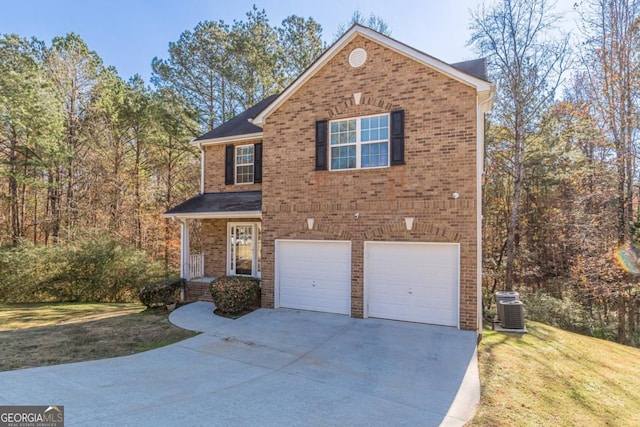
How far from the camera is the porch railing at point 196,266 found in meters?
13.2

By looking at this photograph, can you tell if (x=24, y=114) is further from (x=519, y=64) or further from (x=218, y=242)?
(x=519, y=64)

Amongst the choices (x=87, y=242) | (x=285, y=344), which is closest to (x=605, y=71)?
(x=285, y=344)

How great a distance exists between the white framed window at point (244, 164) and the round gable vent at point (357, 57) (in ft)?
17.5

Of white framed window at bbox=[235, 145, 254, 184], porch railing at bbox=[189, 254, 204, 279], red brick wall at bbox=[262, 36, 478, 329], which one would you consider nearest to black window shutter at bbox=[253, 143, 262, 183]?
white framed window at bbox=[235, 145, 254, 184]

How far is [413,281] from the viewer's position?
30.2 ft

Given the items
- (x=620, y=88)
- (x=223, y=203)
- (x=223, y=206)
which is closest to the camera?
(x=223, y=206)

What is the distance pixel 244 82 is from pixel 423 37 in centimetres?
1249

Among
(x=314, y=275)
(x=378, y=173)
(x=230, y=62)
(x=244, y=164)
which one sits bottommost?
(x=314, y=275)

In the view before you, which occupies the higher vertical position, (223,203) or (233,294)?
(223,203)

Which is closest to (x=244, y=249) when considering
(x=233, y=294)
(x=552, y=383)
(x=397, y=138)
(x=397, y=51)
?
(x=233, y=294)

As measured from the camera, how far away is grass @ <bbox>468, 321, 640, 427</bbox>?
5.00 m

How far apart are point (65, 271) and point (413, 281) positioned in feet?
49.8

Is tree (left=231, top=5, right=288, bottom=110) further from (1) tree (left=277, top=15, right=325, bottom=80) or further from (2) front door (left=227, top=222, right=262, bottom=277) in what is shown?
(2) front door (left=227, top=222, right=262, bottom=277)

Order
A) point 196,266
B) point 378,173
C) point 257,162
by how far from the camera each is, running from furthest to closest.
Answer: point 196,266
point 257,162
point 378,173
